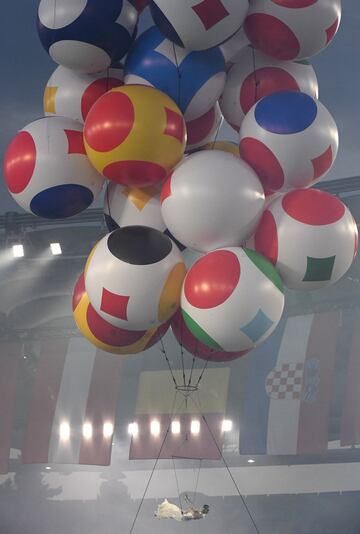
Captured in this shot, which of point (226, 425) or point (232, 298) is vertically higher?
point (232, 298)

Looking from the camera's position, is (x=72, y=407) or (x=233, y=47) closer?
(x=233, y=47)

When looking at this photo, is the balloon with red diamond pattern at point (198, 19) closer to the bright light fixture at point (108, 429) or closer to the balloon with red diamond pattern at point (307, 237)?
the balloon with red diamond pattern at point (307, 237)

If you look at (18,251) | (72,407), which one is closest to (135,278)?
(18,251)

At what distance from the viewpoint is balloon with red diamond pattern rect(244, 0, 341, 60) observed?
6.77ft

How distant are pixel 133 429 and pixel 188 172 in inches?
163

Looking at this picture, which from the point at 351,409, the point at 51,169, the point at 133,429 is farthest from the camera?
the point at 133,429

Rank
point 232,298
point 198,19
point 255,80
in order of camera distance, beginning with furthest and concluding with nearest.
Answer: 1. point 255,80
2. point 198,19
3. point 232,298

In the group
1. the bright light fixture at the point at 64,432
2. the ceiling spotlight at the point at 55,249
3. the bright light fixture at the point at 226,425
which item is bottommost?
the bright light fixture at the point at 64,432

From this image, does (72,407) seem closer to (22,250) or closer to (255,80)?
(22,250)

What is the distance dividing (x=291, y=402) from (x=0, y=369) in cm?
238

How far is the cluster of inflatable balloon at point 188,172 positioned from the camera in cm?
191

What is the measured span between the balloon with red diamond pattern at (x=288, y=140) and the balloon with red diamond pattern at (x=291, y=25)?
174 mm

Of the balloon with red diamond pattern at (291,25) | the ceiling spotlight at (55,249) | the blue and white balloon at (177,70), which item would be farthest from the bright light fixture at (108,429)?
the balloon with red diamond pattern at (291,25)

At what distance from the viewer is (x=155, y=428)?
5.66 m
